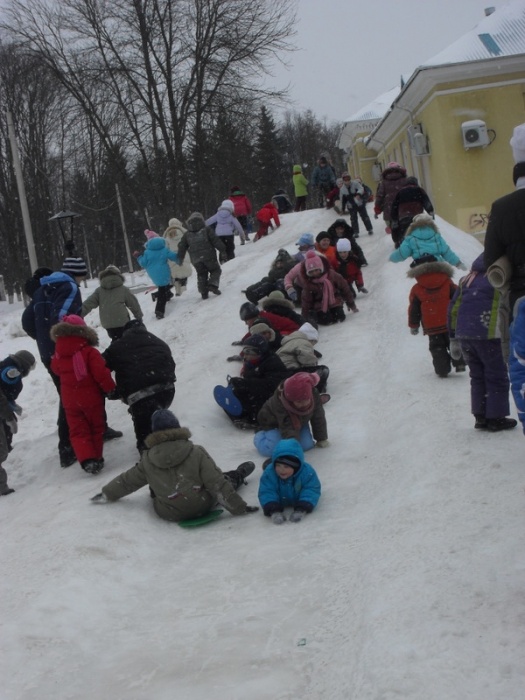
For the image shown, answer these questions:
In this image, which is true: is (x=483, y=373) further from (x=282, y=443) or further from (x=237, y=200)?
(x=237, y=200)

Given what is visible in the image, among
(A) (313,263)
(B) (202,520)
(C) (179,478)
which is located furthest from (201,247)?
(B) (202,520)

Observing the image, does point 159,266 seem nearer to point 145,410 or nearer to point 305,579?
point 145,410

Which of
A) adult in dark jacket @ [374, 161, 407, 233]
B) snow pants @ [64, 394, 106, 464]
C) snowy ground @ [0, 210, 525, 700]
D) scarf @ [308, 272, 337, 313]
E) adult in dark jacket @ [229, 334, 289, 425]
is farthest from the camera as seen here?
adult in dark jacket @ [374, 161, 407, 233]

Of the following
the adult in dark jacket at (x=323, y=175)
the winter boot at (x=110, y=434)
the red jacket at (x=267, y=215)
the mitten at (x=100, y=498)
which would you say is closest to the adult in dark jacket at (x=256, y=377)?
the winter boot at (x=110, y=434)

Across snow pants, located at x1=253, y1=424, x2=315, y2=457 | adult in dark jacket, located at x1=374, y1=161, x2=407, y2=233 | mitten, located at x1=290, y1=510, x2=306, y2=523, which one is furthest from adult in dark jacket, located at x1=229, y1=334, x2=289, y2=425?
adult in dark jacket, located at x1=374, y1=161, x2=407, y2=233

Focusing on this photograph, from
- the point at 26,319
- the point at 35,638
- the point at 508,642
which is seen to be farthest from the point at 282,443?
the point at 26,319

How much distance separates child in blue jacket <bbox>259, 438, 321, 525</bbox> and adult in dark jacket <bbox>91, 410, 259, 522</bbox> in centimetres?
30

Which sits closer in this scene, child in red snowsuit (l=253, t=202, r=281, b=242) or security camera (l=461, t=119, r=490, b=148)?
security camera (l=461, t=119, r=490, b=148)

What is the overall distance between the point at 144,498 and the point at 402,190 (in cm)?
865

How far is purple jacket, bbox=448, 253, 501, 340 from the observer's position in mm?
6121

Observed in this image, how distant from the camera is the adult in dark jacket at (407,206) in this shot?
13656 millimetres

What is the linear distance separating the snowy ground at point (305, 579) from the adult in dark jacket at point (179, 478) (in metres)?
0.21

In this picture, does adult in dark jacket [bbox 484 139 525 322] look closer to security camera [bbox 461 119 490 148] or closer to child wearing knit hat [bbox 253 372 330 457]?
child wearing knit hat [bbox 253 372 330 457]

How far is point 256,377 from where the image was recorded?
9.19 m
